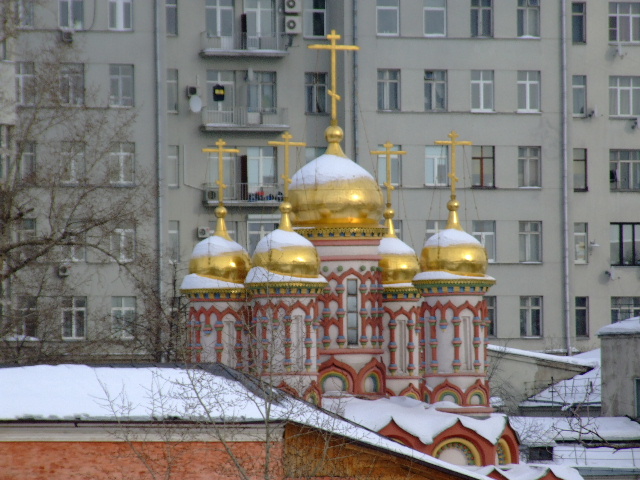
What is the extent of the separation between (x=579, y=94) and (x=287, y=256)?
64.2 feet

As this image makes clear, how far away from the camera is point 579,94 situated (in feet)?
131

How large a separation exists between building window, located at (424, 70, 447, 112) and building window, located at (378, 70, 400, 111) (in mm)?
667

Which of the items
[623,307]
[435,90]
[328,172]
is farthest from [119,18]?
[328,172]

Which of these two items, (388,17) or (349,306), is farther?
(388,17)

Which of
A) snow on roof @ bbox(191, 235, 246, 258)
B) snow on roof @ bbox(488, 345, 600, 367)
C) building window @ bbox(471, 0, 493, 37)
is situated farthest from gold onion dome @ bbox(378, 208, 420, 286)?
building window @ bbox(471, 0, 493, 37)

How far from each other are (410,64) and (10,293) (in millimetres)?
13207

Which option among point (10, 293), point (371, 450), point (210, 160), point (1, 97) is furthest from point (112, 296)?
point (371, 450)

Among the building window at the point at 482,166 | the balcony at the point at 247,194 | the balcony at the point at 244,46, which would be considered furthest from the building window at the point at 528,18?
the balcony at the point at 247,194

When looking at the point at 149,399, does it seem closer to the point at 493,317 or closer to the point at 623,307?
the point at 493,317

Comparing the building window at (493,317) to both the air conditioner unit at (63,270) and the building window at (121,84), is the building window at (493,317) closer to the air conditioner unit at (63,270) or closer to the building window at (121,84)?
the building window at (121,84)

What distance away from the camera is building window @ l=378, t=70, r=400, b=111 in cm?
3794

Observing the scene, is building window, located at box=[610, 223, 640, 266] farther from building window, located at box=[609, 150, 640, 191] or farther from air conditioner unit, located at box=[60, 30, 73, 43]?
air conditioner unit, located at box=[60, 30, 73, 43]

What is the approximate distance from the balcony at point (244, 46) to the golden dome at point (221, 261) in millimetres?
12938

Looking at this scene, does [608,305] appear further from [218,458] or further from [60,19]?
[218,458]
